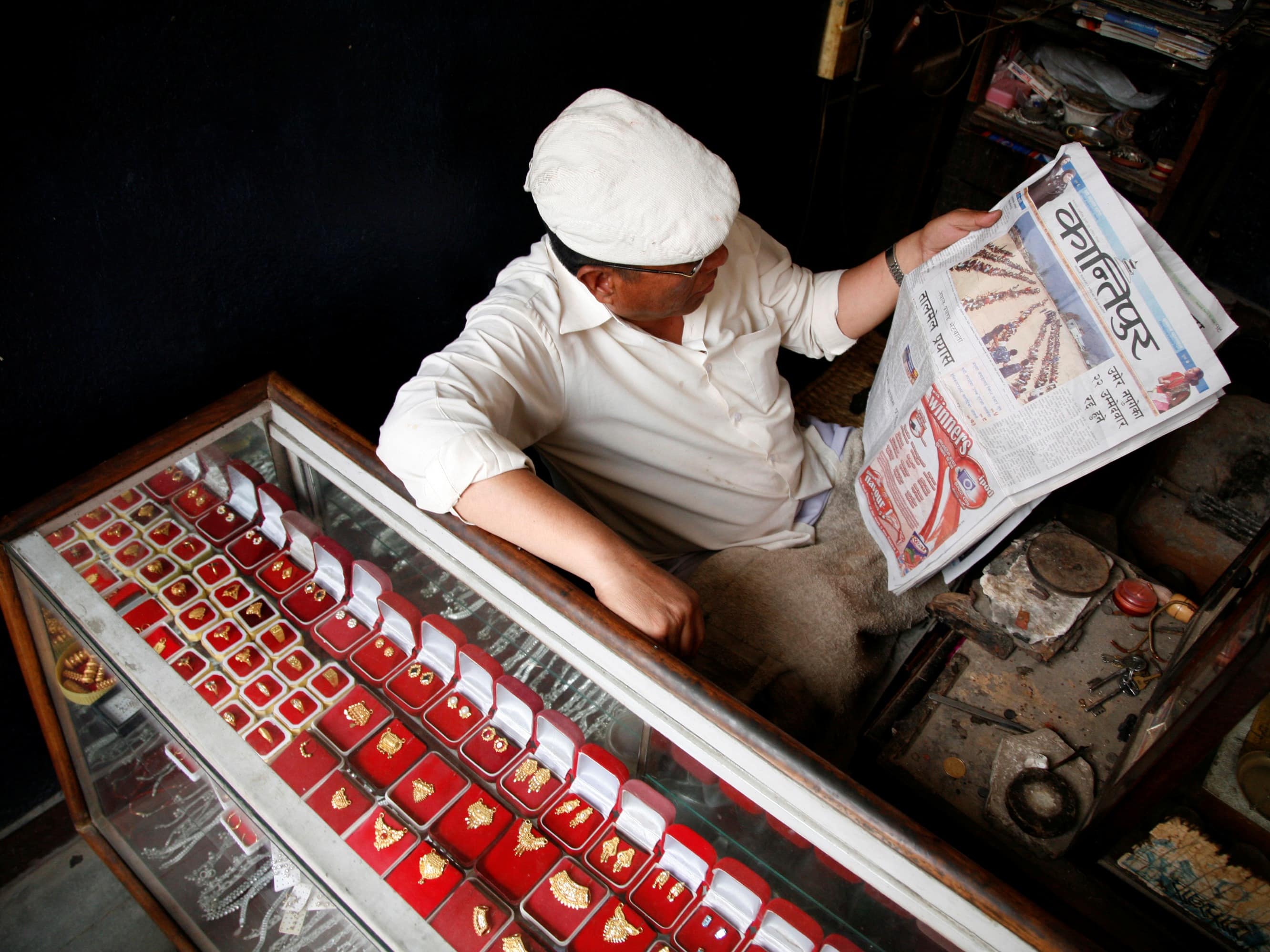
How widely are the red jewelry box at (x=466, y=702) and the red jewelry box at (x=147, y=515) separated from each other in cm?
57

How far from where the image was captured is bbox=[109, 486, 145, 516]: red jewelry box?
127cm

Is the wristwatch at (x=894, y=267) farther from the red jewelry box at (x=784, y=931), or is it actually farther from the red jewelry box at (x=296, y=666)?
the red jewelry box at (x=296, y=666)

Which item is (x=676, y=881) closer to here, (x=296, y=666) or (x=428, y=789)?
(x=428, y=789)

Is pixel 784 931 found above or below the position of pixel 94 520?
below

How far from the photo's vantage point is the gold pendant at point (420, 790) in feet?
3.72

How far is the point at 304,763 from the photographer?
1112 millimetres

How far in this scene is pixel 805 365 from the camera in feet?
10.5

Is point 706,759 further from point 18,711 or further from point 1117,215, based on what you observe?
point 18,711

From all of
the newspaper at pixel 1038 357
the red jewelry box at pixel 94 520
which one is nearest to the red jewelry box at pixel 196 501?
the red jewelry box at pixel 94 520

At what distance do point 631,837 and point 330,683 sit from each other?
52cm

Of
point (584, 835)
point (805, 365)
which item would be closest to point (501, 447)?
point (584, 835)

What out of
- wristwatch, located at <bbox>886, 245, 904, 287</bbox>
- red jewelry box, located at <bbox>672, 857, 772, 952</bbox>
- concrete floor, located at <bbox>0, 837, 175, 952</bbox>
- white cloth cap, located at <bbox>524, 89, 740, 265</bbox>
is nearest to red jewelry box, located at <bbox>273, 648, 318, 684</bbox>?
red jewelry box, located at <bbox>672, 857, 772, 952</bbox>

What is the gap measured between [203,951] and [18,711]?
2.06 feet

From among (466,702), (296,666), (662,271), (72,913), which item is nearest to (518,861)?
(466,702)
